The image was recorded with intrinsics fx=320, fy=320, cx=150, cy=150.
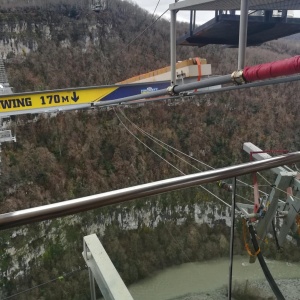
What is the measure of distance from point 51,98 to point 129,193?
3628 millimetres

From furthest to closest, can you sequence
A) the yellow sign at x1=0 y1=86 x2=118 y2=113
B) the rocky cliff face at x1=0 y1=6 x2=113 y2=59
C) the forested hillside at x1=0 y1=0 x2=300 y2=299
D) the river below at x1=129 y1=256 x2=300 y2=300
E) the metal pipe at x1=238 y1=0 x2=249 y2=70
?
the rocky cliff face at x1=0 y1=6 x2=113 y2=59 < the forested hillside at x1=0 y1=0 x2=300 y2=299 < the yellow sign at x1=0 y1=86 x2=118 y2=113 < the metal pipe at x1=238 y1=0 x2=249 y2=70 < the river below at x1=129 y1=256 x2=300 y2=300

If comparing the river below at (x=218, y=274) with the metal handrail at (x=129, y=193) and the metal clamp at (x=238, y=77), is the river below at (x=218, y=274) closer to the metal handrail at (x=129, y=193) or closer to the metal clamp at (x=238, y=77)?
the metal handrail at (x=129, y=193)

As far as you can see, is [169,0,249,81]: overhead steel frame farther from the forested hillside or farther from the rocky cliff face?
the rocky cliff face

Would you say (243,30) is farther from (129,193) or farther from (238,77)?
(129,193)

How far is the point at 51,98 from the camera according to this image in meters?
4.00

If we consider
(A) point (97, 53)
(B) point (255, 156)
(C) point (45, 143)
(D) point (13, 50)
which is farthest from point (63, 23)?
(B) point (255, 156)

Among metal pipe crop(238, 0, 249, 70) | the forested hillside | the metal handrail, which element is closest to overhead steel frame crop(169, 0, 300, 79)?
metal pipe crop(238, 0, 249, 70)

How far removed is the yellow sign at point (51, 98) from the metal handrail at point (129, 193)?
3.52m

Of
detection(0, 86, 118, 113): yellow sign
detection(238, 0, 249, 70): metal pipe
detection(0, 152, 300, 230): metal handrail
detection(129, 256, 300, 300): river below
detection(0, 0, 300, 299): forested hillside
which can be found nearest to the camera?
detection(0, 152, 300, 230): metal handrail

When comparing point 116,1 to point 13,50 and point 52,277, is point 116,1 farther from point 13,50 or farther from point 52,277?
point 52,277

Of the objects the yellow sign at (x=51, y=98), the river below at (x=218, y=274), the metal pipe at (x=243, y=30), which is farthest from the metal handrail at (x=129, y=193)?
the yellow sign at (x=51, y=98)

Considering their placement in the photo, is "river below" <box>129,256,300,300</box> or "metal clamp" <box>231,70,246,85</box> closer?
"river below" <box>129,256,300,300</box>

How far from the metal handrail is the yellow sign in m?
3.52

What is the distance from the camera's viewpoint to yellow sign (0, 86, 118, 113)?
3906 mm
